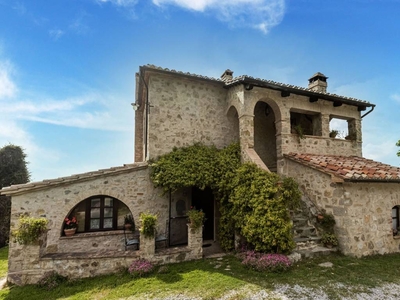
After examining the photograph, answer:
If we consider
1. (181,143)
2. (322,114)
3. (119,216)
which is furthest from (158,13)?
(322,114)

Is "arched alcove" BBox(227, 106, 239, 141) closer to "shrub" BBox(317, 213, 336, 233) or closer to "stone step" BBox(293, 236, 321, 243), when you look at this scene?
"shrub" BBox(317, 213, 336, 233)

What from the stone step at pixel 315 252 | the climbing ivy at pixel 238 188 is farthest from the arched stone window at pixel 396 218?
the climbing ivy at pixel 238 188

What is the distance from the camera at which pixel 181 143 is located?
9.00 meters

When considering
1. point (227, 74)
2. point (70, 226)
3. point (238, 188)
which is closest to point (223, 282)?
point (238, 188)

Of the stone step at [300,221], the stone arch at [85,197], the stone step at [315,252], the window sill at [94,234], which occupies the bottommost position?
the stone step at [315,252]

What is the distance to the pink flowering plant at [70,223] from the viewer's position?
7199 millimetres

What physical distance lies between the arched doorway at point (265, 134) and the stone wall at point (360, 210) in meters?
3.46

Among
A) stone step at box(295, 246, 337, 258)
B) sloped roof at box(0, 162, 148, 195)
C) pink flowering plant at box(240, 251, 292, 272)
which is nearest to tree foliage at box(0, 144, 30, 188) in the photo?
sloped roof at box(0, 162, 148, 195)

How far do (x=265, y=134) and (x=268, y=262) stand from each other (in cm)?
719

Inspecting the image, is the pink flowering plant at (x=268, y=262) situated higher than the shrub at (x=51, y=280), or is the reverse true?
the pink flowering plant at (x=268, y=262)

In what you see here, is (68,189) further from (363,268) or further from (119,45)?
(363,268)

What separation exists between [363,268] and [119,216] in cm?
801

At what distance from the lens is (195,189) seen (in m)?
9.45

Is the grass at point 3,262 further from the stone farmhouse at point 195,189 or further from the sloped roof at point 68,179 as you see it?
the sloped roof at point 68,179
